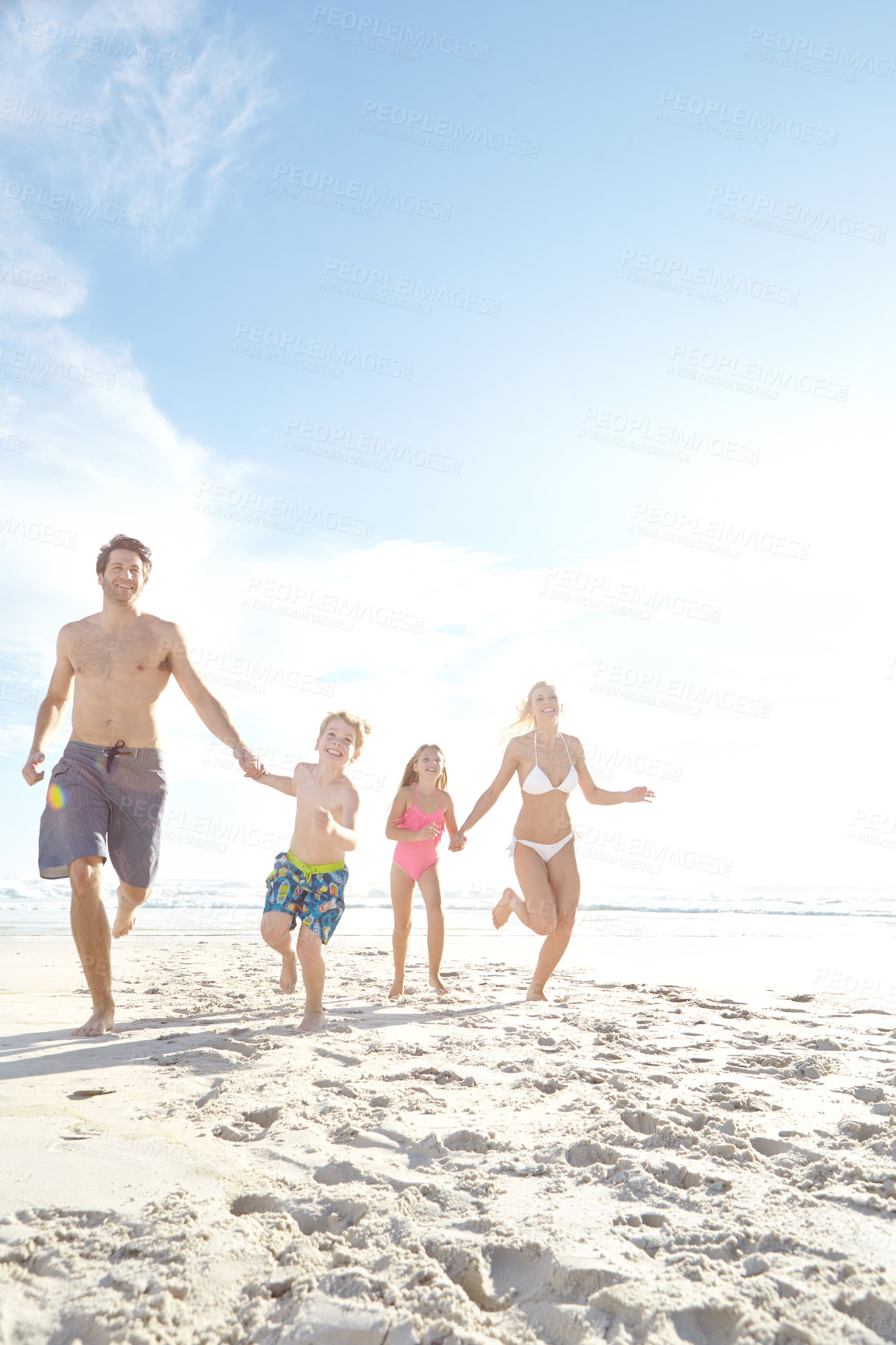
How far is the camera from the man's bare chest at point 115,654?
4.46m

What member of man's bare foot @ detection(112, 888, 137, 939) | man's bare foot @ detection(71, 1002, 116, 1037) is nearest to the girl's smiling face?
man's bare foot @ detection(112, 888, 137, 939)

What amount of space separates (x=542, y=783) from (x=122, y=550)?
11.1 ft

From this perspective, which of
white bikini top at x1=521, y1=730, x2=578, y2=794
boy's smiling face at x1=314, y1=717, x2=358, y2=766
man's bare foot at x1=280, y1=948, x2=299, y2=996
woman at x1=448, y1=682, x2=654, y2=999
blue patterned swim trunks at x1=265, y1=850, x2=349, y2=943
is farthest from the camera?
white bikini top at x1=521, y1=730, x2=578, y2=794

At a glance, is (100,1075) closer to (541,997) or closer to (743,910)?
(541,997)

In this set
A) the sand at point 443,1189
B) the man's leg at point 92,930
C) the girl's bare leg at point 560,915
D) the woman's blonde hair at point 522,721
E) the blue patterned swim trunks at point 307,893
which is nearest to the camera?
the sand at point 443,1189

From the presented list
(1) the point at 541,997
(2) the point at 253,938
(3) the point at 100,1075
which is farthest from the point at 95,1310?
(2) the point at 253,938

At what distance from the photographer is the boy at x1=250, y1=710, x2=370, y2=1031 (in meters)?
4.55

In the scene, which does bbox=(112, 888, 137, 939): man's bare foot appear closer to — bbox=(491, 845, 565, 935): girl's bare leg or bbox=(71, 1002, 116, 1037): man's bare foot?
bbox=(71, 1002, 116, 1037): man's bare foot

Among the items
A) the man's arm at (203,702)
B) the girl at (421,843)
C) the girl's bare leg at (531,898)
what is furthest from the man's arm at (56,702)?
the girl's bare leg at (531,898)

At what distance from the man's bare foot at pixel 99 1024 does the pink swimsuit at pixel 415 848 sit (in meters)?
2.39

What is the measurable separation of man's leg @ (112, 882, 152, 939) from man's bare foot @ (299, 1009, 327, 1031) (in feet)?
3.57

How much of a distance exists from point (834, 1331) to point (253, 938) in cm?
1103

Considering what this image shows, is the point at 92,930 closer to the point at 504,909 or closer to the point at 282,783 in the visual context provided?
the point at 282,783

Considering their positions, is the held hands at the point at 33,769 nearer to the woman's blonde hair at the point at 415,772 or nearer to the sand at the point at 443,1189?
the sand at the point at 443,1189
